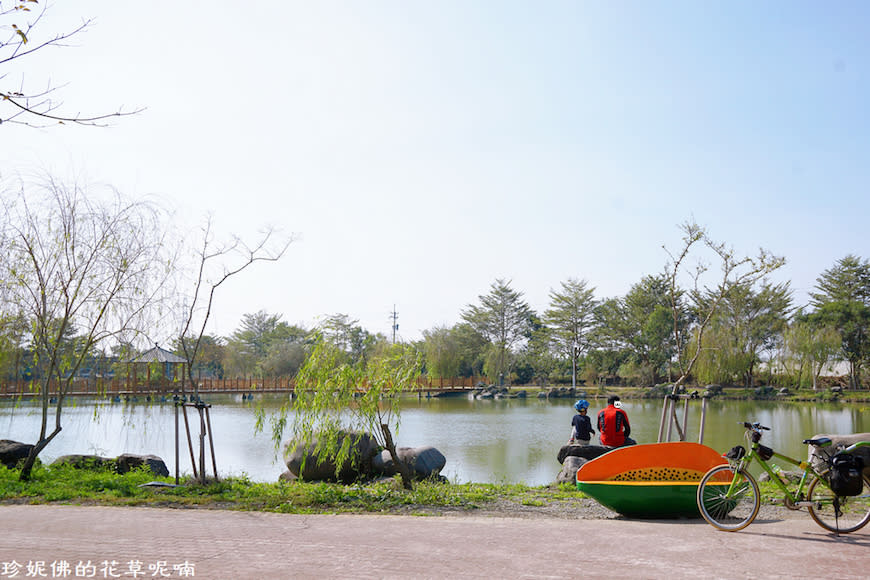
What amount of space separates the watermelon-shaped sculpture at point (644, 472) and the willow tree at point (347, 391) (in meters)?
2.42

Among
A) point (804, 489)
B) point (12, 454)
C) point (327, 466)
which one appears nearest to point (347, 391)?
point (327, 466)

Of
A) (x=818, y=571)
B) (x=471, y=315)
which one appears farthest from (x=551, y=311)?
(x=818, y=571)

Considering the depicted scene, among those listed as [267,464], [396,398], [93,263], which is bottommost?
[267,464]

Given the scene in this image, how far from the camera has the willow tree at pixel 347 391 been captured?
25.2 feet

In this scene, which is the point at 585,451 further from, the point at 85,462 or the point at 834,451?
the point at 85,462

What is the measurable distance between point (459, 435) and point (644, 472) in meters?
12.6

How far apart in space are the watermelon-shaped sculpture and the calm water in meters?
3.86

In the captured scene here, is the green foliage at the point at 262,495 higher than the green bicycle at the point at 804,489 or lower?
lower

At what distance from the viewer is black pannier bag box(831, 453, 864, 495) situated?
4.84 m

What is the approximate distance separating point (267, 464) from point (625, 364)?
38.1 m

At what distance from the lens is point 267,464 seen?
12578 mm

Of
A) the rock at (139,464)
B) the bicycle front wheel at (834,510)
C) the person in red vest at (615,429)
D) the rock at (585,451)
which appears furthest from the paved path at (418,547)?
the rock at (139,464)

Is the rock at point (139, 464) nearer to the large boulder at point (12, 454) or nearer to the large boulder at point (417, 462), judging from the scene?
the large boulder at point (12, 454)

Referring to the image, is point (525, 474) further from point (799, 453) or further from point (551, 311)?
point (551, 311)
